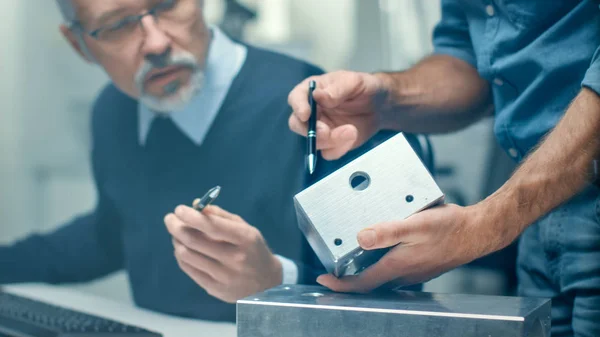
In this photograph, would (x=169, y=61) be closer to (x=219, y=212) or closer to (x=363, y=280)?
(x=219, y=212)

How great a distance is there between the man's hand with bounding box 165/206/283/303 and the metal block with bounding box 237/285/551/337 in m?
0.22

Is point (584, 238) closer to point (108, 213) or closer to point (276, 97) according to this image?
point (276, 97)

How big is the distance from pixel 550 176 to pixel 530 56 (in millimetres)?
211

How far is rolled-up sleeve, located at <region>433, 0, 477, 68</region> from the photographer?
0.99 metres

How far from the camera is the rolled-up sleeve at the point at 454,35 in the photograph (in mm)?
989

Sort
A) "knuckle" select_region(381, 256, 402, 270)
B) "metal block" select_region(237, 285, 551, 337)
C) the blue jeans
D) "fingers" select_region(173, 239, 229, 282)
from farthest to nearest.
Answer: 1. "fingers" select_region(173, 239, 229, 282)
2. the blue jeans
3. "knuckle" select_region(381, 256, 402, 270)
4. "metal block" select_region(237, 285, 551, 337)

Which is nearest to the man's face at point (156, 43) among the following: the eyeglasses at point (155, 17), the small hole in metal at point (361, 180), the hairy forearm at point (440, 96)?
the eyeglasses at point (155, 17)

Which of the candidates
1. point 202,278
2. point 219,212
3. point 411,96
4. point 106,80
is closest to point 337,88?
point 411,96

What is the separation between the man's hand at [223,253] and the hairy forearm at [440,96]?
279mm

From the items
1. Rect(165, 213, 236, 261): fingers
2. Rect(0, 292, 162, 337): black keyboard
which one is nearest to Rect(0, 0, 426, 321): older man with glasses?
Rect(165, 213, 236, 261): fingers

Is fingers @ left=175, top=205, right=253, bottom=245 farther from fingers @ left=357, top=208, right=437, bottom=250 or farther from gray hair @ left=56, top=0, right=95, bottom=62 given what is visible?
gray hair @ left=56, top=0, right=95, bottom=62

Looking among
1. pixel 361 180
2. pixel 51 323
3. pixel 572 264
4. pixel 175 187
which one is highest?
pixel 361 180

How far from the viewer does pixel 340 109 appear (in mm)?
932

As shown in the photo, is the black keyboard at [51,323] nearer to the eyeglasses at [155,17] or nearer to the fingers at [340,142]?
the fingers at [340,142]
